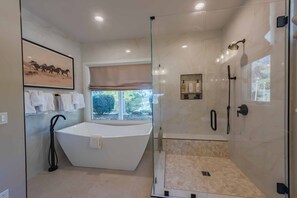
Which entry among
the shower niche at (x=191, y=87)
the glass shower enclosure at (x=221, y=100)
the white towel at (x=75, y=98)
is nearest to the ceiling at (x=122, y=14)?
the glass shower enclosure at (x=221, y=100)

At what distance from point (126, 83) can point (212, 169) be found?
2.41 meters

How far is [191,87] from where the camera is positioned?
328cm

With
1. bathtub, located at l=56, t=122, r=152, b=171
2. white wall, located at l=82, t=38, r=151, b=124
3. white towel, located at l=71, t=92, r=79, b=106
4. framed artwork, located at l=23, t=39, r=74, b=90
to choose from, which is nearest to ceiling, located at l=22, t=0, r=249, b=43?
white wall, located at l=82, t=38, r=151, b=124

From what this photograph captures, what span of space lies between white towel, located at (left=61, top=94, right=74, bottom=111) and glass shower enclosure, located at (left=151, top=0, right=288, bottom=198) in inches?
66.6

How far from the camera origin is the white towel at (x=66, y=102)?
2.86 metres

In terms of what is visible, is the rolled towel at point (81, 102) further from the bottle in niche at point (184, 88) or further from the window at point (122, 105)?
the bottle in niche at point (184, 88)

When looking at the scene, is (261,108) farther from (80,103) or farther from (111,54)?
(80,103)

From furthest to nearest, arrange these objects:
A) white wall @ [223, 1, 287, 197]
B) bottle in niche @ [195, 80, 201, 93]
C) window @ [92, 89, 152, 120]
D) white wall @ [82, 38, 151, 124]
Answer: window @ [92, 89, 152, 120] < white wall @ [82, 38, 151, 124] < bottle in niche @ [195, 80, 201, 93] < white wall @ [223, 1, 287, 197]

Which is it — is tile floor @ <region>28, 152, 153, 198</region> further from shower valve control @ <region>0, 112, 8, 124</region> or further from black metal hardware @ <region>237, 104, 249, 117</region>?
black metal hardware @ <region>237, 104, 249, 117</region>

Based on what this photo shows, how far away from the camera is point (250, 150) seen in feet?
6.91

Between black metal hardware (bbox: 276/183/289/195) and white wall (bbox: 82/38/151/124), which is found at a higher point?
white wall (bbox: 82/38/151/124)

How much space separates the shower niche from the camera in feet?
10.6

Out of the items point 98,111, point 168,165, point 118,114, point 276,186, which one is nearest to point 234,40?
point 276,186

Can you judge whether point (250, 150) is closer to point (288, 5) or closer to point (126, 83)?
point (288, 5)
